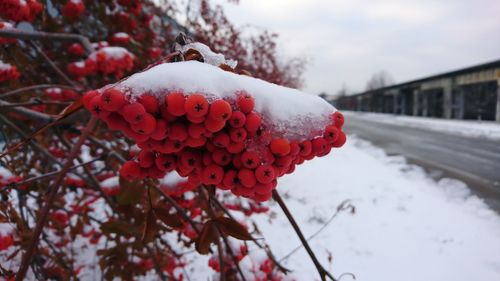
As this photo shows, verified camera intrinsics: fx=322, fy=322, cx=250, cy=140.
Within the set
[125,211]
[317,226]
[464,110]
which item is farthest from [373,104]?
[125,211]

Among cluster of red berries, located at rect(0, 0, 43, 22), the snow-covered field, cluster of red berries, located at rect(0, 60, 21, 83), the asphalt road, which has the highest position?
cluster of red berries, located at rect(0, 0, 43, 22)

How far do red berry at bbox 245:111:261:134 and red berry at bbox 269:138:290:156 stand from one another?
6 cm

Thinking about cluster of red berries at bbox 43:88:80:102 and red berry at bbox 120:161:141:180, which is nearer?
red berry at bbox 120:161:141:180

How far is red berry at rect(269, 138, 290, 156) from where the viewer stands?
0.70 m

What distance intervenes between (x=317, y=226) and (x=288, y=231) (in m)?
0.53

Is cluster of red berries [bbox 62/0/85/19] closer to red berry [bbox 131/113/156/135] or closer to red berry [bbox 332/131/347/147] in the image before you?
red berry [bbox 131/113/156/135]

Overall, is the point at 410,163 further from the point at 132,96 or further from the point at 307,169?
the point at 132,96

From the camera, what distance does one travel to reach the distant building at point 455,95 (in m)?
18.7

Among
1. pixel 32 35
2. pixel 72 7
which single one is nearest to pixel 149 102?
pixel 32 35

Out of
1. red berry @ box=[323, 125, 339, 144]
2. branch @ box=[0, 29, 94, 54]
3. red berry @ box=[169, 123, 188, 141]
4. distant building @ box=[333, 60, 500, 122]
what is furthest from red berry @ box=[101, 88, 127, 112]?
distant building @ box=[333, 60, 500, 122]

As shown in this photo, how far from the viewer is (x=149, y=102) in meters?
0.63

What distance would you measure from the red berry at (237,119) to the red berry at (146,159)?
0.27 meters

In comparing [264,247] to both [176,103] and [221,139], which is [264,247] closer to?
[221,139]

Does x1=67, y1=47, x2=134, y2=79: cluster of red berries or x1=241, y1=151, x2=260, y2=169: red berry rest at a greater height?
x1=67, y1=47, x2=134, y2=79: cluster of red berries
